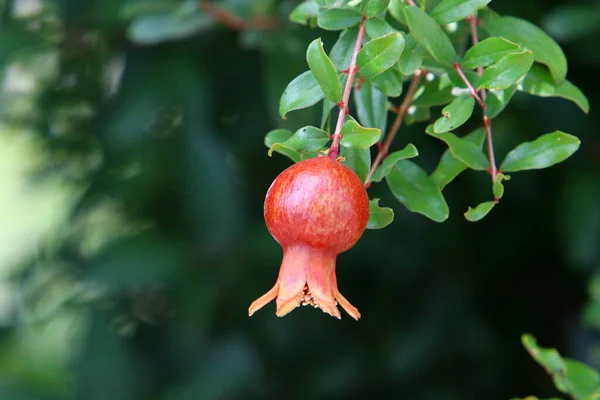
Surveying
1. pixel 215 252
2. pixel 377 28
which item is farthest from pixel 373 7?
pixel 215 252

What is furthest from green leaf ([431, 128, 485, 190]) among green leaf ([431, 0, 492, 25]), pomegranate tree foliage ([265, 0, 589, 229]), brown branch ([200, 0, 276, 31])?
brown branch ([200, 0, 276, 31])

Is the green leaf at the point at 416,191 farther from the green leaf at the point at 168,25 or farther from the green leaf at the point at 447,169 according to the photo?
the green leaf at the point at 168,25

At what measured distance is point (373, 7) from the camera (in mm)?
631

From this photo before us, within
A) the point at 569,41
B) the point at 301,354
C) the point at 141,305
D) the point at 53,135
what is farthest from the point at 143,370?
the point at 569,41

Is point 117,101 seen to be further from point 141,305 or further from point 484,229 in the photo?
point 484,229

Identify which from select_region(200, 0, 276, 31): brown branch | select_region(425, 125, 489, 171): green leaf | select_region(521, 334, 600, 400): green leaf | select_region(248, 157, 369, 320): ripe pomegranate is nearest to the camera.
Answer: select_region(248, 157, 369, 320): ripe pomegranate

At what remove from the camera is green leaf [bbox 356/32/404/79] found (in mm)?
586

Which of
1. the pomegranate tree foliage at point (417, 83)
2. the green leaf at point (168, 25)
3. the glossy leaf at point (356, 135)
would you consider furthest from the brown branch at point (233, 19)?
the glossy leaf at point (356, 135)

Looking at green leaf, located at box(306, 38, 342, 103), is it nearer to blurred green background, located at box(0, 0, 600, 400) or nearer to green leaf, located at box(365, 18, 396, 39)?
green leaf, located at box(365, 18, 396, 39)

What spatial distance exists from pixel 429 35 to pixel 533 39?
16cm

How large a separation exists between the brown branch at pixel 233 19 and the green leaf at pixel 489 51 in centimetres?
67

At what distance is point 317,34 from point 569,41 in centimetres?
39

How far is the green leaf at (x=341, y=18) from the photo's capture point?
2.15 feet

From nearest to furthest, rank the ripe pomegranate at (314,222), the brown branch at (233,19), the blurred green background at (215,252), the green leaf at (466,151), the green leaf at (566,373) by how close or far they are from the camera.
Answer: the ripe pomegranate at (314,222) < the green leaf at (466,151) < the green leaf at (566,373) < the brown branch at (233,19) < the blurred green background at (215,252)
